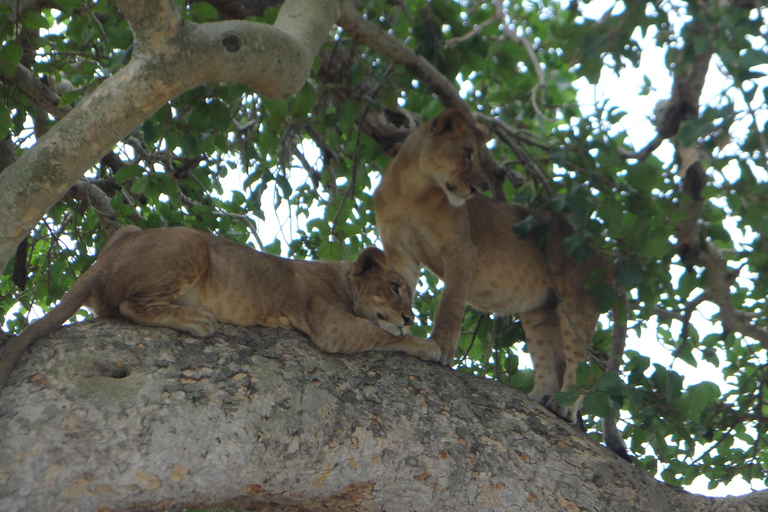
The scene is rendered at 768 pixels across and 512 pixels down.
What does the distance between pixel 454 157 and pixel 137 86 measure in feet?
7.47

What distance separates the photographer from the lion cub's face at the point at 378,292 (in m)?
3.88

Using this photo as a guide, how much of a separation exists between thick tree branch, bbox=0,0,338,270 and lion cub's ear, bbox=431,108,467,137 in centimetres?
179

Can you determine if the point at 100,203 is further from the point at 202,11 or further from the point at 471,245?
the point at 471,245

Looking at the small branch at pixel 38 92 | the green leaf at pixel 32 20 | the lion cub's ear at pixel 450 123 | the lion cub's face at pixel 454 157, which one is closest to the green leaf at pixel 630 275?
the lion cub's face at pixel 454 157

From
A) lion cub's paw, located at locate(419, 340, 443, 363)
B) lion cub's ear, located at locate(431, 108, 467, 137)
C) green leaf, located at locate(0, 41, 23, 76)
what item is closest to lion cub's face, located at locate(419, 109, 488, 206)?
lion cub's ear, located at locate(431, 108, 467, 137)

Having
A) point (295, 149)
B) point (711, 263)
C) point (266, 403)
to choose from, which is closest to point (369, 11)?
point (295, 149)

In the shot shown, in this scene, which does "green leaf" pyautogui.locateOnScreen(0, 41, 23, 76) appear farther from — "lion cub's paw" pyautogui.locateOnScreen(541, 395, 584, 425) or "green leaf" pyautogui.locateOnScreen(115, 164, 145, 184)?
"lion cub's paw" pyautogui.locateOnScreen(541, 395, 584, 425)

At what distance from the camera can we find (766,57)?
246cm

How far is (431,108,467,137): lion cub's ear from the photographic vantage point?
4.40 m

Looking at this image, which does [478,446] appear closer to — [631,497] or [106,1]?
[631,497]

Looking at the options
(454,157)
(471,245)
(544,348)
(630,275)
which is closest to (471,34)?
(454,157)

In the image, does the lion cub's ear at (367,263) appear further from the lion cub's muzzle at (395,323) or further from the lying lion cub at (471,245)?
the lying lion cub at (471,245)

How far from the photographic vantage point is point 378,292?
3.95 metres

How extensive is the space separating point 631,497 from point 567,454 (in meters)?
0.26
